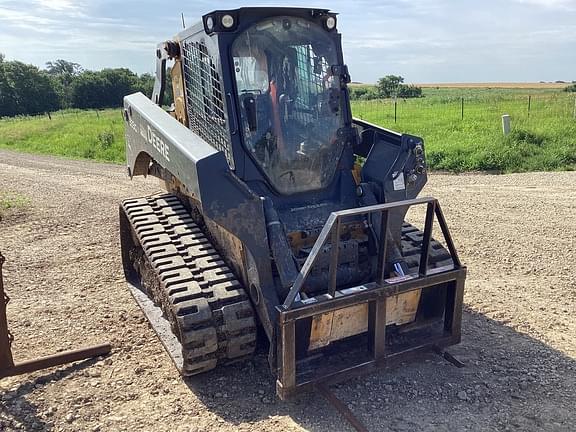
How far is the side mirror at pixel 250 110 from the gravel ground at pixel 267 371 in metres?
1.73

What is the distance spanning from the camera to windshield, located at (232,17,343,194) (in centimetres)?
397

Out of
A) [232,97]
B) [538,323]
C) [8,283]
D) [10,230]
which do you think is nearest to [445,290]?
[538,323]

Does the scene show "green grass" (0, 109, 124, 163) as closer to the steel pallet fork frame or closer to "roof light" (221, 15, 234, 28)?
"roof light" (221, 15, 234, 28)

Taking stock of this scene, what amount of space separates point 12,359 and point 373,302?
262 centimetres

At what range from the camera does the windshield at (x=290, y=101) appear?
3.97 m

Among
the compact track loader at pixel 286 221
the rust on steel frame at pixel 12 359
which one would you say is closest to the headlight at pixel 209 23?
the compact track loader at pixel 286 221

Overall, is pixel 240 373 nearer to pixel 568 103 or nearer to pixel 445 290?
pixel 445 290

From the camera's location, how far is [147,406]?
12.2ft

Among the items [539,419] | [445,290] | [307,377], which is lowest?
[539,419]

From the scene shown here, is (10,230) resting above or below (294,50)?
below

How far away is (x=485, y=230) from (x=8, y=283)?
5.76 meters

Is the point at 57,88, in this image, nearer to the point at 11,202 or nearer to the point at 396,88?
the point at 396,88

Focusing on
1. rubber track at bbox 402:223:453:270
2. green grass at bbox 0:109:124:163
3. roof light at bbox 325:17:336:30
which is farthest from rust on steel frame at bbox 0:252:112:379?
green grass at bbox 0:109:124:163

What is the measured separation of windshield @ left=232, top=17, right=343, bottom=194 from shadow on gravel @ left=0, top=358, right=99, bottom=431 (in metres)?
2.10
